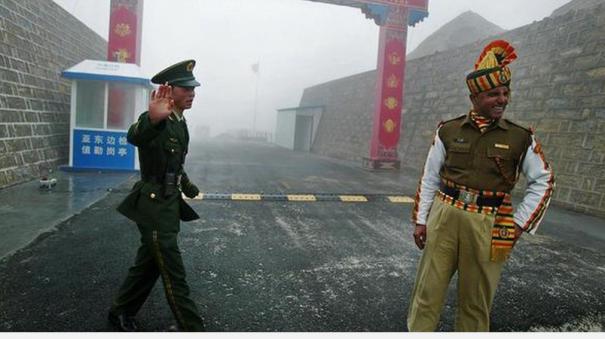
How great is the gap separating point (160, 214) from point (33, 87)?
8.55 meters

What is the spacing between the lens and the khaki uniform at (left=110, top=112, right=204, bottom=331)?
8.00 feet

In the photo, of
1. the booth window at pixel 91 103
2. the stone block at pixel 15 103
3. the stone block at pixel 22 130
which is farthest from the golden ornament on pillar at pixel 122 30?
the stone block at pixel 22 130

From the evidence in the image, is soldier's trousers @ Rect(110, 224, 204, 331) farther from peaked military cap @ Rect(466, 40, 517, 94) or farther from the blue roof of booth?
the blue roof of booth

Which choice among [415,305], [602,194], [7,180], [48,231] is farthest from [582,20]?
[7,180]

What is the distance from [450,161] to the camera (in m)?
2.36

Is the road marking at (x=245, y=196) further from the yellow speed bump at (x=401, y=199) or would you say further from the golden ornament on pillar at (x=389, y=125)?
the golden ornament on pillar at (x=389, y=125)

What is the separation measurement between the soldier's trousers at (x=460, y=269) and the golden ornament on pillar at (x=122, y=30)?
1190 centimetres

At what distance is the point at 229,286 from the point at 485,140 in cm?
245

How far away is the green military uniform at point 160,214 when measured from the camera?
2.44 meters

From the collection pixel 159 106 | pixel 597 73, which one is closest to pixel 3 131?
pixel 159 106

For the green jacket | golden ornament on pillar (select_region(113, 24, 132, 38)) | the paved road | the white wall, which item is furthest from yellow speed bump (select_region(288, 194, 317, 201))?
the white wall

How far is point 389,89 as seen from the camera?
14312 millimetres

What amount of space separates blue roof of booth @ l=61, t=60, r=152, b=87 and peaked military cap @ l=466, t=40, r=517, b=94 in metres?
9.29

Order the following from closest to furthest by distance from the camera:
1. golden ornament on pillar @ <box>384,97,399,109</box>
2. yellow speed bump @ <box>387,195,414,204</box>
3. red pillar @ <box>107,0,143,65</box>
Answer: yellow speed bump @ <box>387,195,414,204</box> < red pillar @ <box>107,0,143,65</box> < golden ornament on pillar @ <box>384,97,399,109</box>
